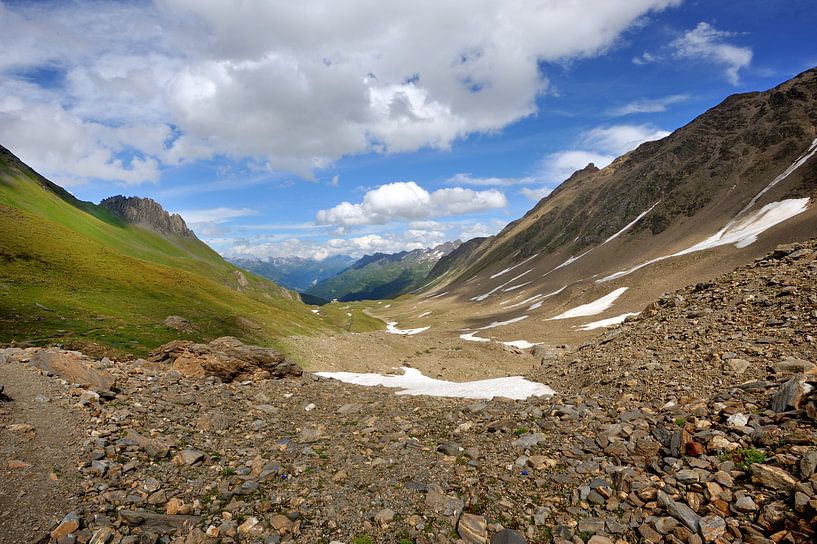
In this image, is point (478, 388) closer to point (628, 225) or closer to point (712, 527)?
point (712, 527)

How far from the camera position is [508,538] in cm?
830

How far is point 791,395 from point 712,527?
559 cm

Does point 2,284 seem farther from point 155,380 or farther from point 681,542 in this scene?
point 681,542

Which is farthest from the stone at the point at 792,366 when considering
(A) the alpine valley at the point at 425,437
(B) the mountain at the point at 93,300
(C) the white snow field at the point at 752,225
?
(C) the white snow field at the point at 752,225

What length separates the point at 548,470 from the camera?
1086 cm

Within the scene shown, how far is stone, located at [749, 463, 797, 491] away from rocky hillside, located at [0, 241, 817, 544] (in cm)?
4

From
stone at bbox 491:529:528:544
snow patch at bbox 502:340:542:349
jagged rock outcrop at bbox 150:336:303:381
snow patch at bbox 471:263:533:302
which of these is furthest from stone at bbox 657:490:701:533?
snow patch at bbox 471:263:533:302

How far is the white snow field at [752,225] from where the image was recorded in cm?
6731

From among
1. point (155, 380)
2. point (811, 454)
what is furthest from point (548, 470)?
point (155, 380)

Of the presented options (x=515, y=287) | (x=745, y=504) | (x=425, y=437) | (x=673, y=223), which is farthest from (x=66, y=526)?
(x=515, y=287)

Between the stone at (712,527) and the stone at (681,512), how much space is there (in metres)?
0.11

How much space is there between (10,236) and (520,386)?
2774 inches

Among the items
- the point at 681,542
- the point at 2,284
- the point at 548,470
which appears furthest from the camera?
the point at 2,284

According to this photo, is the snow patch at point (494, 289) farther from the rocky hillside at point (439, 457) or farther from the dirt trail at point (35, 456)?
the dirt trail at point (35, 456)
